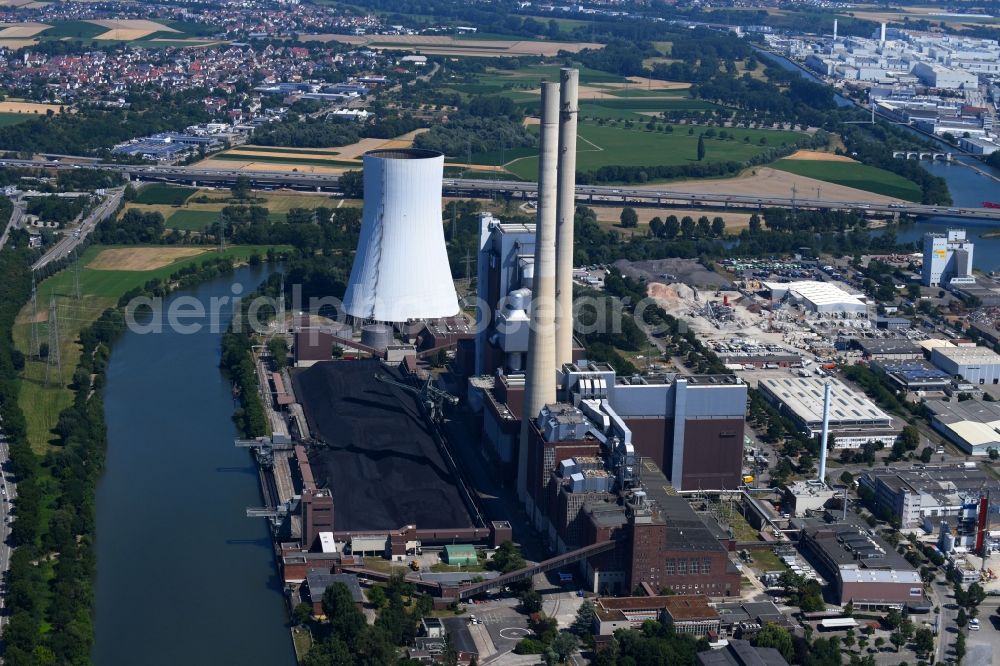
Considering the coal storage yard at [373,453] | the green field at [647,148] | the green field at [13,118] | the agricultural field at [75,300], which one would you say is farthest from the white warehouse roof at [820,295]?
the green field at [13,118]

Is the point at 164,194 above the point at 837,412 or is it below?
above

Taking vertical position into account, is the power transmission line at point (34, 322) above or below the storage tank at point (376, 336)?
below

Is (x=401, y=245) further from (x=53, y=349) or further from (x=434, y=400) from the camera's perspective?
(x=53, y=349)

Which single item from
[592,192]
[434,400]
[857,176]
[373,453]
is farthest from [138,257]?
[857,176]

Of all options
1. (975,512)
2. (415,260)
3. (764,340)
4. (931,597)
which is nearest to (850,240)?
(764,340)

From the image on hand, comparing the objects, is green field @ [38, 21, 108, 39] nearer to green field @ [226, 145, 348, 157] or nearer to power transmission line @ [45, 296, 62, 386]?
green field @ [226, 145, 348, 157]

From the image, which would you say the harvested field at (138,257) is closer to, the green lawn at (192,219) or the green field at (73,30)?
the green lawn at (192,219)
